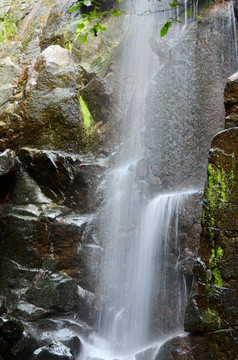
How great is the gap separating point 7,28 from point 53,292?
34.6 feet

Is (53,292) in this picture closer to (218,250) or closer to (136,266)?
(136,266)

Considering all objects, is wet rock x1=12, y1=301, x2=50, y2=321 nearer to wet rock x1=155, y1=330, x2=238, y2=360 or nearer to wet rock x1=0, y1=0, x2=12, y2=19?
wet rock x1=155, y1=330, x2=238, y2=360

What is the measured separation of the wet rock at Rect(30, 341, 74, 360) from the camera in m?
4.54

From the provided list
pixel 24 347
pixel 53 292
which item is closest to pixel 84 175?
pixel 53 292

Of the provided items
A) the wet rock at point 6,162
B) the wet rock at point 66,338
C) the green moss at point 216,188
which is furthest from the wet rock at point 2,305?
the green moss at point 216,188

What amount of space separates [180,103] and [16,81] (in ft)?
16.5

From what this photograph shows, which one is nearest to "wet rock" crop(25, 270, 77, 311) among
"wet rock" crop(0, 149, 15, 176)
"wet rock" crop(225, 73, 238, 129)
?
"wet rock" crop(0, 149, 15, 176)

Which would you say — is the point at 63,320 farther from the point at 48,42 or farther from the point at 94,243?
the point at 48,42

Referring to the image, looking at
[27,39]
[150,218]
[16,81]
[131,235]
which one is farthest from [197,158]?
[27,39]

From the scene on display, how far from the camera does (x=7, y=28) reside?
41.1 ft

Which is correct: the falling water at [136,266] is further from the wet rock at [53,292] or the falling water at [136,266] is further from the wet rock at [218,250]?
the wet rock at [218,250]

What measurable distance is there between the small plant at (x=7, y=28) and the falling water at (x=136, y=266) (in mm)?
7428

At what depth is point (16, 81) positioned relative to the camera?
9680 millimetres

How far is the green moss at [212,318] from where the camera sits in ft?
11.8
